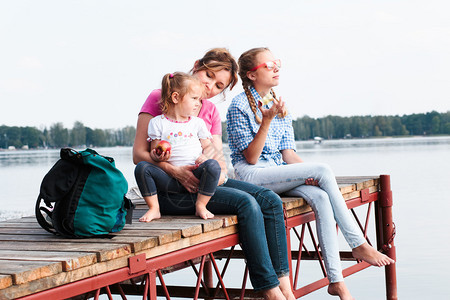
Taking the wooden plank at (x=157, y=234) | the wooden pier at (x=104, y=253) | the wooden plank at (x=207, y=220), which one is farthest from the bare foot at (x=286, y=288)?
the wooden plank at (x=157, y=234)

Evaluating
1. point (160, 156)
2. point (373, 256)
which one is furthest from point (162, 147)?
point (373, 256)

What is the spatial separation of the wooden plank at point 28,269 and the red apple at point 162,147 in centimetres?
123

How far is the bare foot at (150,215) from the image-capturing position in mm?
3738

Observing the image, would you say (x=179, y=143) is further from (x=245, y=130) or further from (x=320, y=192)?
(x=320, y=192)

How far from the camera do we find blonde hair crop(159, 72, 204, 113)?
153 inches

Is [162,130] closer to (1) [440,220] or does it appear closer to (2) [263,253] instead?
(2) [263,253]

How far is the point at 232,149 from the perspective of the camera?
15.4 feet

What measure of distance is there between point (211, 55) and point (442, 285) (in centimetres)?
717

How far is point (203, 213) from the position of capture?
12.3 feet

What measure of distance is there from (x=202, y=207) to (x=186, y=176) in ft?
0.66

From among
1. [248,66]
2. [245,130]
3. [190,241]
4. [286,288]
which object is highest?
[248,66]

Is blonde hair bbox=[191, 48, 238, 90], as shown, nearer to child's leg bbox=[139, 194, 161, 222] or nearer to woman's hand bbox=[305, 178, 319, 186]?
woman's hand bbox=[305, 178, 319, 186]

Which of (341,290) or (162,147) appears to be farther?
(341,290)

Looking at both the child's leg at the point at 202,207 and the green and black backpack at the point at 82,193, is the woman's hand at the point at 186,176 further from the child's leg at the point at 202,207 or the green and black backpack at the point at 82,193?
the green and black backpack at the point at 82,193
